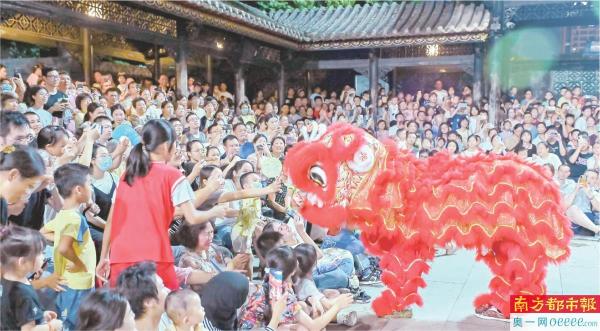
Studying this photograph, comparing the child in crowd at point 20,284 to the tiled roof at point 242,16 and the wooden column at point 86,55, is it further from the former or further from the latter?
the wooden column at point 86,55

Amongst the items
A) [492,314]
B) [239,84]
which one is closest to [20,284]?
[492,314]

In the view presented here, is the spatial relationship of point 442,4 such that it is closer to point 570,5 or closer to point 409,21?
point 409,21

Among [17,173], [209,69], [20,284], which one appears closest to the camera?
[20,284]

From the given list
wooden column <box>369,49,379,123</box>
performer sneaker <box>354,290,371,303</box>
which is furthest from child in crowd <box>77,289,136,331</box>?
wooden column <box>369,49,379,123</box>

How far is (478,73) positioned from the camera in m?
10.9

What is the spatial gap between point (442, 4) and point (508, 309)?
32.2 ft

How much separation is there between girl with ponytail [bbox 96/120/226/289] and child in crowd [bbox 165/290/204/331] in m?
0.35

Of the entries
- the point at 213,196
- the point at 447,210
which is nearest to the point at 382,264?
the point at 447,210

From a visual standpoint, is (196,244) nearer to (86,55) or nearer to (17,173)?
(17,173)

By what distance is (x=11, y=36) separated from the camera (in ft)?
25.9

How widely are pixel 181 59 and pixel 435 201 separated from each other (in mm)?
5702

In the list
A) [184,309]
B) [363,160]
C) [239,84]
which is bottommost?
[184,309]

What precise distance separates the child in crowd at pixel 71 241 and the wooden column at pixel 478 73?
940 cm

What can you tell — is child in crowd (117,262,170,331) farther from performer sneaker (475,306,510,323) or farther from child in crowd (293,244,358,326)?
performer sneaker (475,306,510,323)
